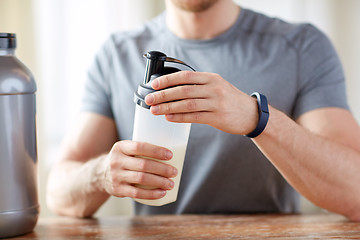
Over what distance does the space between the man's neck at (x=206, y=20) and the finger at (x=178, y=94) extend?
0.60 m

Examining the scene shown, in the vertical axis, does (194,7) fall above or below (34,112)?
above

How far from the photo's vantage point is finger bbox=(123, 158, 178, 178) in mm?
767

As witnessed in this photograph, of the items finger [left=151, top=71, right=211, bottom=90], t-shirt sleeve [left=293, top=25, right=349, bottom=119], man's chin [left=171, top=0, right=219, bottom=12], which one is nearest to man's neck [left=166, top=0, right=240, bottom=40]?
man's chin [left=171, top=0, right=219, bottom=12]

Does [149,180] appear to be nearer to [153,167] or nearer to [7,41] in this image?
[153,167]

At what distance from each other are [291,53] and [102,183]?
0.66m

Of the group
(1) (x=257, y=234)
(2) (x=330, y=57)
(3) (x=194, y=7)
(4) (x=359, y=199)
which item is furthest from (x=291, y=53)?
(1) (x=257, y=234)

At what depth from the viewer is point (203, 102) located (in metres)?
0.77

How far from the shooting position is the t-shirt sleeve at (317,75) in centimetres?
120

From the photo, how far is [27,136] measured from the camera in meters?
0.79

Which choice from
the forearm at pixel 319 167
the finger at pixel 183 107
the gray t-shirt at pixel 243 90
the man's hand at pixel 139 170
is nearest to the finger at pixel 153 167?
the man's hand at pixel 139 170

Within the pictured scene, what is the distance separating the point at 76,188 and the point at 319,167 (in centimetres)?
59

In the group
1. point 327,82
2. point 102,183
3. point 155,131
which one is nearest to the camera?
point 155,131

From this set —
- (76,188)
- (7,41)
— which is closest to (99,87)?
(76,188)

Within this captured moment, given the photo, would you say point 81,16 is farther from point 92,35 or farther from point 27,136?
point 27,136
